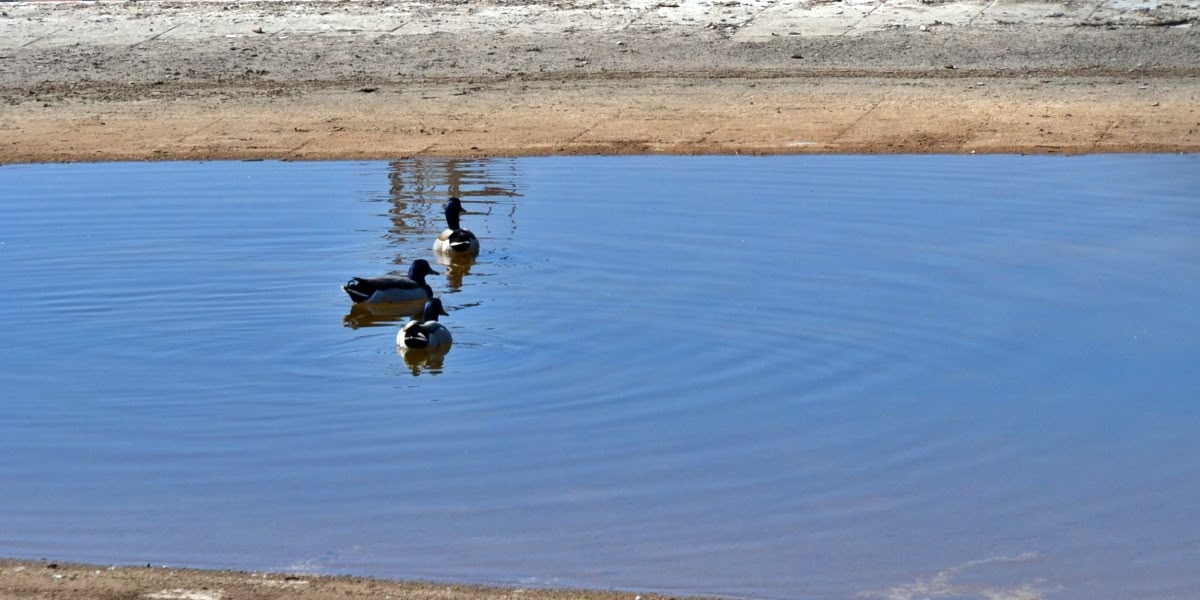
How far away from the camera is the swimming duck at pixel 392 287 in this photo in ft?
42.1

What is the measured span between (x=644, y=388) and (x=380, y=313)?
305 cm

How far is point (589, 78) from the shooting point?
24234 millimetres

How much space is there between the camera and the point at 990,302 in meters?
12.3

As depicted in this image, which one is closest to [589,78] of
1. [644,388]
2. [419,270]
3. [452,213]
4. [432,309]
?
[452,213]

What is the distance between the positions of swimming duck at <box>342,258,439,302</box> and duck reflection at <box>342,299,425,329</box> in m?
0.05

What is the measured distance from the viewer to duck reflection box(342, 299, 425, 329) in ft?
41.7

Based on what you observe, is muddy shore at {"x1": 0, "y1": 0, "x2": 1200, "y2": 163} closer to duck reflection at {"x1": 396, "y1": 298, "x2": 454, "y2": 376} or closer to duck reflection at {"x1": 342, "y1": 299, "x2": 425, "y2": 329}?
duck reflection at {"x1": 342, "y1": 299, "x2": 425, "y2": 329}

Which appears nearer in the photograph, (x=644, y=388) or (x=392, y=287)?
(x=644, y=388)

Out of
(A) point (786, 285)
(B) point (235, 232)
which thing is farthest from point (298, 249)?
(A) point (786, 285)

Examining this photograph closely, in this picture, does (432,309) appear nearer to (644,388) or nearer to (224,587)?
(644,388)

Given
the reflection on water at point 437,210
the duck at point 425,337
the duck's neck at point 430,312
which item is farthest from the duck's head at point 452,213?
the duck at point 425,337

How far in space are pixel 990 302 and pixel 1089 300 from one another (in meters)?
0.69

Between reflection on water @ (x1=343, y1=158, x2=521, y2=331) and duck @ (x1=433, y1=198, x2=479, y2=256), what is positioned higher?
duck @ (x1=433, y1=198, x2=479, y2=256)

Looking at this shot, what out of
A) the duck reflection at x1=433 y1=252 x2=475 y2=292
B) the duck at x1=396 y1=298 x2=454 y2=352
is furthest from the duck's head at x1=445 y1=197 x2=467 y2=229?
the duck at x1=396 y1=298 x2=454 y2=352
